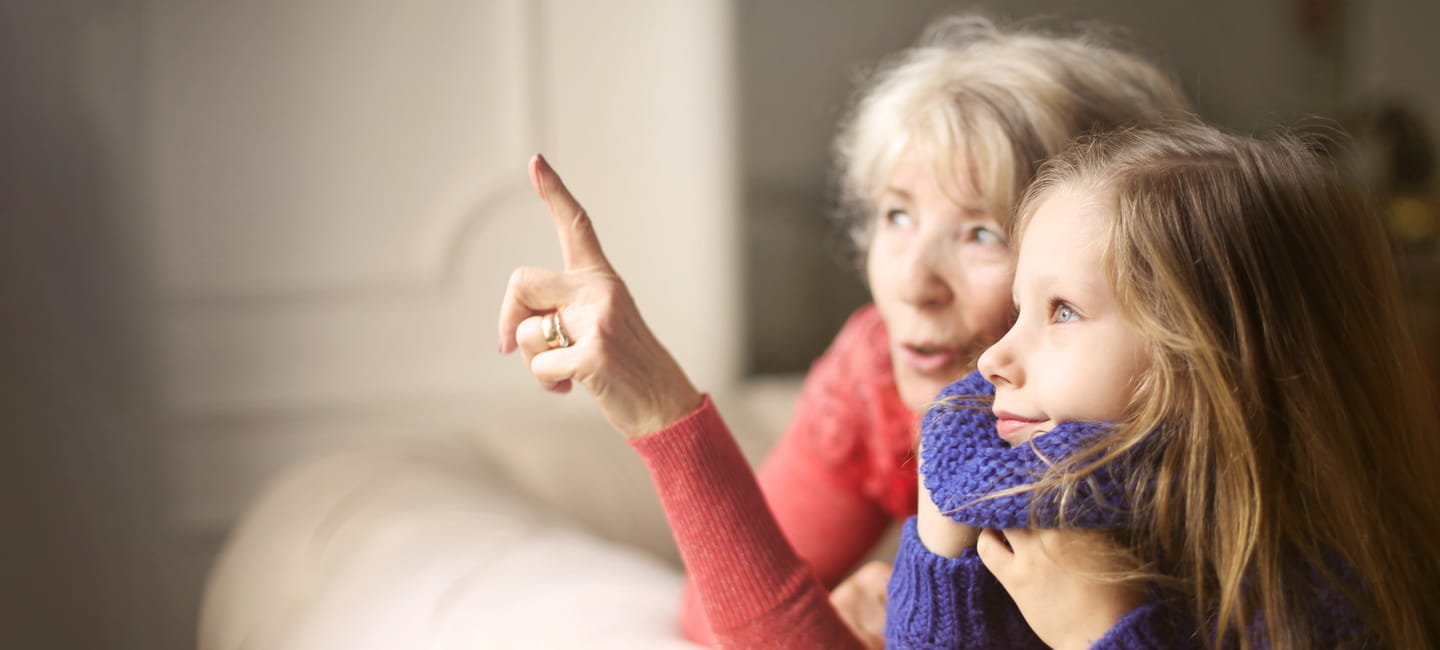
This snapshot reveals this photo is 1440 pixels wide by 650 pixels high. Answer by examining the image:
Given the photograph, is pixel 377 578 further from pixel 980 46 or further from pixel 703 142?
pixel 703 142

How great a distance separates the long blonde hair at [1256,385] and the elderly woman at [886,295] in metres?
0.11

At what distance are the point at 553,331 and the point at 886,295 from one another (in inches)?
7.1

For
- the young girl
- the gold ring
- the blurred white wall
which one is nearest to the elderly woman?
the gold ring

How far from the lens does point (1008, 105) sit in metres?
0.54

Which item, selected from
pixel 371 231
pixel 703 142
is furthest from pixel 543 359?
pixel 703 142

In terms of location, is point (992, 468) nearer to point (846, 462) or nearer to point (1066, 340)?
point (1066, 340)

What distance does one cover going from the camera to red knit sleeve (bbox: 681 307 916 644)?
0.74 metres

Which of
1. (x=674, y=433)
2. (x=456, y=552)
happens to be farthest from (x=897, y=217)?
(x=456, y=552)

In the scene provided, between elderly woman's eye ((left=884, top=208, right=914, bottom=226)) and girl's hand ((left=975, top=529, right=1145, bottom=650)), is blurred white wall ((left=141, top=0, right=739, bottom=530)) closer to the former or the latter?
elderly woman's eye ((left=884, top=208, right=914, bottom=226))

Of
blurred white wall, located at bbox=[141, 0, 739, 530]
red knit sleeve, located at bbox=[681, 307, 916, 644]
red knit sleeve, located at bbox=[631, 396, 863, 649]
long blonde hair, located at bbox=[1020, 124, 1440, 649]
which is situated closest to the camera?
long blonde hair, located at bbox=[1020, 124, 1440, 649]

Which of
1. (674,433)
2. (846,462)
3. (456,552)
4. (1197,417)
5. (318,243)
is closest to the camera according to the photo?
(1197,417)

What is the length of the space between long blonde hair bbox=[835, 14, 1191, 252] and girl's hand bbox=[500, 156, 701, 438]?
0.17 metres

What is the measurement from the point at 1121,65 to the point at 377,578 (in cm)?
47

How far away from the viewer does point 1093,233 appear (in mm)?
397
